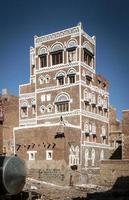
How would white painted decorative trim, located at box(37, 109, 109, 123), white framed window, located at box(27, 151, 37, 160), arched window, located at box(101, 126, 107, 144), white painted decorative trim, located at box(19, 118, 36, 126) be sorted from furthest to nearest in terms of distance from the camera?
arched window, located at box(101, 126, 107, 144) < white painted decorative trim, located at box(19, 118, 36, 126) < white painted decorative trim, located at box(37, 109, 109, 123) < white framed window, located at box(27, 151, 37, 160)

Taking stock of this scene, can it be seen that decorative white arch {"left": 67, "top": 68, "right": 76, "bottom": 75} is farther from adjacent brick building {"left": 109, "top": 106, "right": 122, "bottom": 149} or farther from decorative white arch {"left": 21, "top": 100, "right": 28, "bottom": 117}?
adjacent brick building {"left": 109, "top": 106, "right": 122, "bottom": 149}

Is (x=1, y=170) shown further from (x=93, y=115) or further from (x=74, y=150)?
(x=93, y=115)

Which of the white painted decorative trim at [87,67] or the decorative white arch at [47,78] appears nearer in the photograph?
the white painted decorative trim at [87,67]

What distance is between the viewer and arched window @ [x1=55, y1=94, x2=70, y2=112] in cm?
4672

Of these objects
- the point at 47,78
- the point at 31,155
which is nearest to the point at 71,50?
the point at 47,78

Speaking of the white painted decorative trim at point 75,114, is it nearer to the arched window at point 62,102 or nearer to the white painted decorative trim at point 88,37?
the arched window at point 62,102

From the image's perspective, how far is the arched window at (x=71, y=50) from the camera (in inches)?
1838

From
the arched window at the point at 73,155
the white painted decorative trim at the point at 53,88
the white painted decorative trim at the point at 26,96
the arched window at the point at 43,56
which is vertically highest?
the arched window at the point at 43,56

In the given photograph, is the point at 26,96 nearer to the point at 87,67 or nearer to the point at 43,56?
the point at 43,56

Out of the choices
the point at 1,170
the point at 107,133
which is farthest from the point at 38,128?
the point at 1,170

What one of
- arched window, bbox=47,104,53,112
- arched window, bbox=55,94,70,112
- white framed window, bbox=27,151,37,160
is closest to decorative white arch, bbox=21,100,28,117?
arched window, bbox=47,104,53,112

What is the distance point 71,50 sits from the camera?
4706 centimetres

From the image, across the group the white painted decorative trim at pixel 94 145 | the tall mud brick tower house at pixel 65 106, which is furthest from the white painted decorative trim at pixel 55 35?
the white painted decorative trim at pixel 94 145

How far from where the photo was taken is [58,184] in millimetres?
35969
